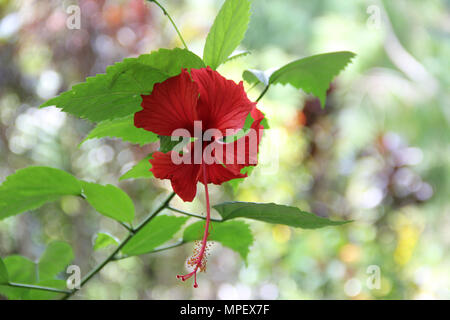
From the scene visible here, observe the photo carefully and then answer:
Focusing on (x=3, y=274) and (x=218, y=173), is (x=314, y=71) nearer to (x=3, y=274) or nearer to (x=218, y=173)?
(x=218, y=173)

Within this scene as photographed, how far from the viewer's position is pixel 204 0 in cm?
220

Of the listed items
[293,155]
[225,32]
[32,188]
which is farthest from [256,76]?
[293,155]

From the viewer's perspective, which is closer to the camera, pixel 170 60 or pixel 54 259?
pixel 170 60

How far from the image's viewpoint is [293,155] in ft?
5.41

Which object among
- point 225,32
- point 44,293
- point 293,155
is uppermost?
point 293,155

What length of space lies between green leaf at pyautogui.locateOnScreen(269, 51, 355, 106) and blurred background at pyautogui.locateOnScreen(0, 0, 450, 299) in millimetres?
1060

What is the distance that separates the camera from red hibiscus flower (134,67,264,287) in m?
0.19

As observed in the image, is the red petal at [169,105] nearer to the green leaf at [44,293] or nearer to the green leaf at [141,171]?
the green leaf at [141,171]

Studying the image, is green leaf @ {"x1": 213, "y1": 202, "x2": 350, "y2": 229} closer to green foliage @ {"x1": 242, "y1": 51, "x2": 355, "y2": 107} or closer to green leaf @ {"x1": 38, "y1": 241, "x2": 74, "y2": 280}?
green foliage @ {"x1": 242, "y1": 51, "x2": 355, "y2": 107}

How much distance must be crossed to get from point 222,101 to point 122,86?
0.04 m

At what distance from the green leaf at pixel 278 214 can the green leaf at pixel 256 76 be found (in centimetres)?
7

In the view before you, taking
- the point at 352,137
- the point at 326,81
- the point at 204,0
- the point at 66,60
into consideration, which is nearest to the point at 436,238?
the point at 352,137

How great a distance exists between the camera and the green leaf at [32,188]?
25 centimetres
